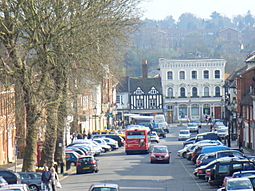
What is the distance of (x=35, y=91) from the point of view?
4309cm

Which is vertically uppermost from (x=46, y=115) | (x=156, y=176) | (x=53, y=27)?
(x=53, y=27)

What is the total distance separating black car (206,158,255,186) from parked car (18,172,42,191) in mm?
8870

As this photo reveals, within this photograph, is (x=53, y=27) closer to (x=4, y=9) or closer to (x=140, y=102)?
(x=4, y=9)

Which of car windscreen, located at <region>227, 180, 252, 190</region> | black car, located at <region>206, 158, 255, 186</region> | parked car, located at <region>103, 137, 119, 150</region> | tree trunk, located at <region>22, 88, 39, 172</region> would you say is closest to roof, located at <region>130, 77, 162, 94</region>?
parked car, located at <region>103, 137, 119, 150</region>

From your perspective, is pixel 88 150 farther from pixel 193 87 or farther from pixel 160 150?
pixel 193 87

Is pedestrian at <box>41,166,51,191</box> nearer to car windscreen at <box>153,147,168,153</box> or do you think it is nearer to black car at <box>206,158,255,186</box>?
black car at <box>206,158,255,186</box>

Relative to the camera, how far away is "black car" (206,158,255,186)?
38391mm

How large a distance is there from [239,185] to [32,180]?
12.7 metres

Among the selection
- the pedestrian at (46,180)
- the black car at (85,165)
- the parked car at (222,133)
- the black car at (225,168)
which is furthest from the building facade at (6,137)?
the parked car at (222,133)

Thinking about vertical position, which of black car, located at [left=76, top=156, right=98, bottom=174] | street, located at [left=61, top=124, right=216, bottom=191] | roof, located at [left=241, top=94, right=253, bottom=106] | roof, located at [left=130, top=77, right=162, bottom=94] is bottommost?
street, located at [left=61, top=124, right=216, bottom=191]

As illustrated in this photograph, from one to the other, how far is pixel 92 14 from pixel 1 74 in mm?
7781

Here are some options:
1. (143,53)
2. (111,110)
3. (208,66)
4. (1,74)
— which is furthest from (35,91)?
(143,53)

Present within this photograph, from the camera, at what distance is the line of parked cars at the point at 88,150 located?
51.0m

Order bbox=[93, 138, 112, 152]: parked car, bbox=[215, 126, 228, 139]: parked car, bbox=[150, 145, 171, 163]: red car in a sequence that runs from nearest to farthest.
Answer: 1. bbox=[150, 145, 171, 163]: red car
2. bbox=[93, 138, 112, 152]: parked car
3. bbox=[215, 126, 228, 139]: parked car
